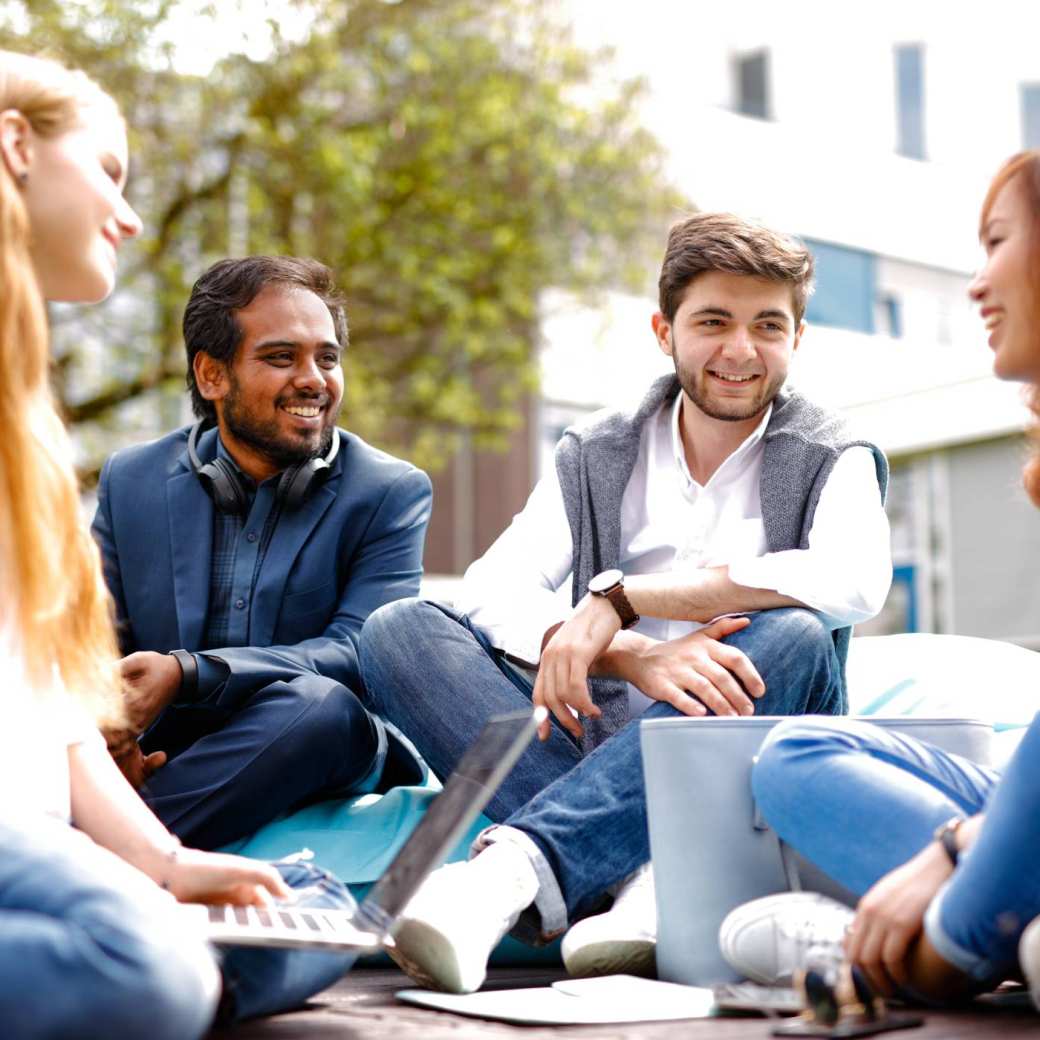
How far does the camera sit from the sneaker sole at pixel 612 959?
257cm

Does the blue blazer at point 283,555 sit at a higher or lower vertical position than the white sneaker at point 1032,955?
higher

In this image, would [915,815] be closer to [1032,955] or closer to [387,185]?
[1032,955]

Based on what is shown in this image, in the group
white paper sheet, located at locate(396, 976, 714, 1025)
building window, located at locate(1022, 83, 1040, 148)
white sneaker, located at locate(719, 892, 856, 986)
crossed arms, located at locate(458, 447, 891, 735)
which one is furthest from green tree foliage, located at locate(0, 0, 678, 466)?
building window, located at locate(1022, 83, 1040, 148)

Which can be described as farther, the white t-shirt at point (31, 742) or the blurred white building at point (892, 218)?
the blurred white building at point (892, 218)

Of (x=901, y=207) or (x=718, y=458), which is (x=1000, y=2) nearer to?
(x=901, y=207)

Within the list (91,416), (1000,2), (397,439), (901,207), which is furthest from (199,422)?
(1000,2)

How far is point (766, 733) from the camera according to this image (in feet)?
8.23

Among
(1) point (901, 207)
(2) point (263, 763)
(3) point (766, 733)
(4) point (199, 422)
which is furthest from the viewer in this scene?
(1) point (901, 207)

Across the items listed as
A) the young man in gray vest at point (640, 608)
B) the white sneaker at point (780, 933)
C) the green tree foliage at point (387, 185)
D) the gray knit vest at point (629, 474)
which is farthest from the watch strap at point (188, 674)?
the green tree foliage at point (387, 185)

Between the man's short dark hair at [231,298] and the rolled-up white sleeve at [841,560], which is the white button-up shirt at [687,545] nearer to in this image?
the rolled-up white sleeve at [841,560]

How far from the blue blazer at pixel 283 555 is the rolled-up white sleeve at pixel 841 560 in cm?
88

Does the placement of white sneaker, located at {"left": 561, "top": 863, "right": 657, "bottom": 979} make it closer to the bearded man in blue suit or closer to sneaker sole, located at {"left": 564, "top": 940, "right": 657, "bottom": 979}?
sneaker sole, located at {"left": 564, "top": 940, "right": 657, "bottom": 979}

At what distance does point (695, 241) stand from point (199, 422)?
4.07ft

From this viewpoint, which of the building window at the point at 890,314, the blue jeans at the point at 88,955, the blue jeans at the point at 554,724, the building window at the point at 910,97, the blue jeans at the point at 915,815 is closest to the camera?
the blue jeans at the point at 88,955
